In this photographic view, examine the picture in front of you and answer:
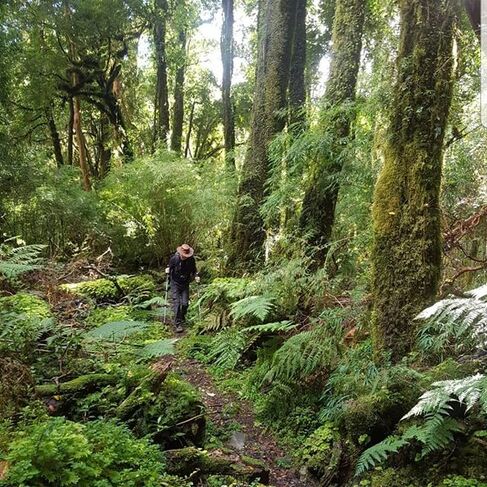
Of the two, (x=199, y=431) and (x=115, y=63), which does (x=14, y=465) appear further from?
(x=115, y=63)

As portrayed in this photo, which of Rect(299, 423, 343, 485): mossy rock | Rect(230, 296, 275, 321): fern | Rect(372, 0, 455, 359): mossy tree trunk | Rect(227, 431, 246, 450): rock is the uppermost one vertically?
Rect(372, 0, 455, 359): mossy tree trunk

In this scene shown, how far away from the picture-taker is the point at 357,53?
24.9 feet

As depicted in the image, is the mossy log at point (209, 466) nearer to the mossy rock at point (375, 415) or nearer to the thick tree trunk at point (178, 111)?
the mossy rock at point (375, 415)

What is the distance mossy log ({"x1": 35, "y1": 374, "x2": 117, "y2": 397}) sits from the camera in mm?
4152

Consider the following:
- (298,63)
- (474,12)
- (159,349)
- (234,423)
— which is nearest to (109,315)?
(234,423)

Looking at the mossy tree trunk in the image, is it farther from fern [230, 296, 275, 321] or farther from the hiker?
the hiker

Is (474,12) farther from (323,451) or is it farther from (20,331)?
(20,331)

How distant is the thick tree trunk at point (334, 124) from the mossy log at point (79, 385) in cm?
379

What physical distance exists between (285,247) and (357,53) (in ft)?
11.2

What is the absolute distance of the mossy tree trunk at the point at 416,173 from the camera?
13.6 ft

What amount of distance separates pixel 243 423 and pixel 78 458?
8.81 feet

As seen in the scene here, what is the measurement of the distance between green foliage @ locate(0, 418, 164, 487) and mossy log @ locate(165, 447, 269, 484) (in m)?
0.21

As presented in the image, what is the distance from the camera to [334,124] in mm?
7121

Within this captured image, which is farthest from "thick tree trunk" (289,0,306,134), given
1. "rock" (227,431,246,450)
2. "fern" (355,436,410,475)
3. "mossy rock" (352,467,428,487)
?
"mossy rock" (352,467,428,487)
